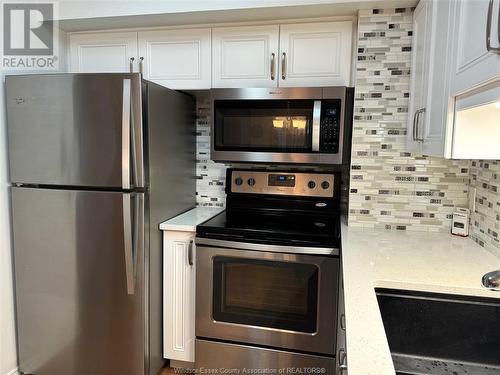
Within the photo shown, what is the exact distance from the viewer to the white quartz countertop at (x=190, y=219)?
6.13 ft

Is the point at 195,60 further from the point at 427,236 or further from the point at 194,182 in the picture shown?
the point at 427,236

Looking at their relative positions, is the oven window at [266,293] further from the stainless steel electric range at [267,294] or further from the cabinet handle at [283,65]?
the cabinet handle at [283,65]

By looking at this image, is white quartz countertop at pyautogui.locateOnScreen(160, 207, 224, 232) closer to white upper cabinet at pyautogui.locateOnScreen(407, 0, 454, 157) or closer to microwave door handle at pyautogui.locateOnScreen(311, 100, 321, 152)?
microwave door handle at pyautogui.locateOnScreen(311, 100, 321, 152)

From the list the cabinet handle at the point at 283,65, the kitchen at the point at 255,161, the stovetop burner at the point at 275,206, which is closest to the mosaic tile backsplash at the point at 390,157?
the kitchen at the point at 255,161

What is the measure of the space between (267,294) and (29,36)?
1967 millimetres

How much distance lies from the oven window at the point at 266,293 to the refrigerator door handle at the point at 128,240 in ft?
1.37

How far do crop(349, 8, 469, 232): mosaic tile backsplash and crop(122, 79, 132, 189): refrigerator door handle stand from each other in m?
1.16

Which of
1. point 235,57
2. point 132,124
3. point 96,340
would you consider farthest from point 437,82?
point 96,340

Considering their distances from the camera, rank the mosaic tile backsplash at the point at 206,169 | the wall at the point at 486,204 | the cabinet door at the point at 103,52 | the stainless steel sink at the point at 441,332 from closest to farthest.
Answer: the stainless steel sink at the point at 441,332 < the wall at the point at 486,204 < the cabinet door at the point at 103,52 < the mosaic tile backsplash at the point at 206,169

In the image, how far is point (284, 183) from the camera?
2191 millimetres

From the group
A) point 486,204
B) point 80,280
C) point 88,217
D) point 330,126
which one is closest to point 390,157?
point 330,126

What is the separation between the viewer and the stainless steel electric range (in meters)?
1.68

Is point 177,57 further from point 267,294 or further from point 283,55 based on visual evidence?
point 267,294

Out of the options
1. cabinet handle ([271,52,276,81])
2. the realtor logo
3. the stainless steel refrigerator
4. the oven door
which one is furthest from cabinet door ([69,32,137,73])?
the oven door
